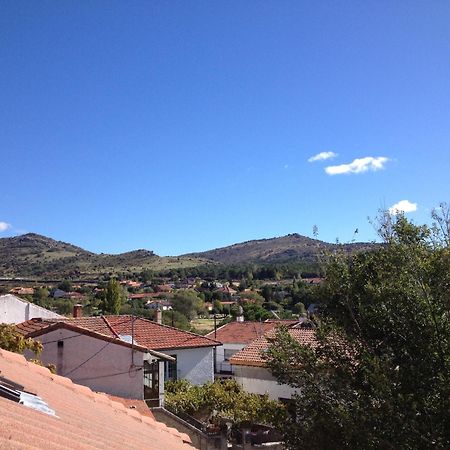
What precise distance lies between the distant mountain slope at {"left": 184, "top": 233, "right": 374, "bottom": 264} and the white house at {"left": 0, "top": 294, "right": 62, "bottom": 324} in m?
121

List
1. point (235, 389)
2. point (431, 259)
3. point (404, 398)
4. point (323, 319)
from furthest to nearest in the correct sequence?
point (235, 389) < point (323, 319) < point (431, 259) < point (404, 398)

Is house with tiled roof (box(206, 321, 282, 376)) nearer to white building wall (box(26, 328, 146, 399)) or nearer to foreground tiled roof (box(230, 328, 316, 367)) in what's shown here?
foreground tiled roof (box(230, 328, 316, 367))

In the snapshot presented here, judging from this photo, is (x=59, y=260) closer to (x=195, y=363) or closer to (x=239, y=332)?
(x=239, y=332)

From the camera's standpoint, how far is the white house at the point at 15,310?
24406 millimetres

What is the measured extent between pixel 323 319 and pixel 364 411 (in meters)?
2.35

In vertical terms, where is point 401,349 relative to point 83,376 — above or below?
above

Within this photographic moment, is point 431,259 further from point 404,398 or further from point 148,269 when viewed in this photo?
point 148,269

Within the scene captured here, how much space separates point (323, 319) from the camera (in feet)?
35.3

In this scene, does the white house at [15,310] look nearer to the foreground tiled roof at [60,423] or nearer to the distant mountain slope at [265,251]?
the foreground tiled roof at [60,423]

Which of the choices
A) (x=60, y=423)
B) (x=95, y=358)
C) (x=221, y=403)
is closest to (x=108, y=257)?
(x=221, y=403)

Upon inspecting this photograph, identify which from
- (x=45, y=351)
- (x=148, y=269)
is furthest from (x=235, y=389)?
(x=148, y=269)

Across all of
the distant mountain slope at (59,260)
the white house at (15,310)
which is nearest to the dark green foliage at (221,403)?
the white house at (15,310)

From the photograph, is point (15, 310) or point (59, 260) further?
point (59, 260)

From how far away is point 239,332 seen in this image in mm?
38781
